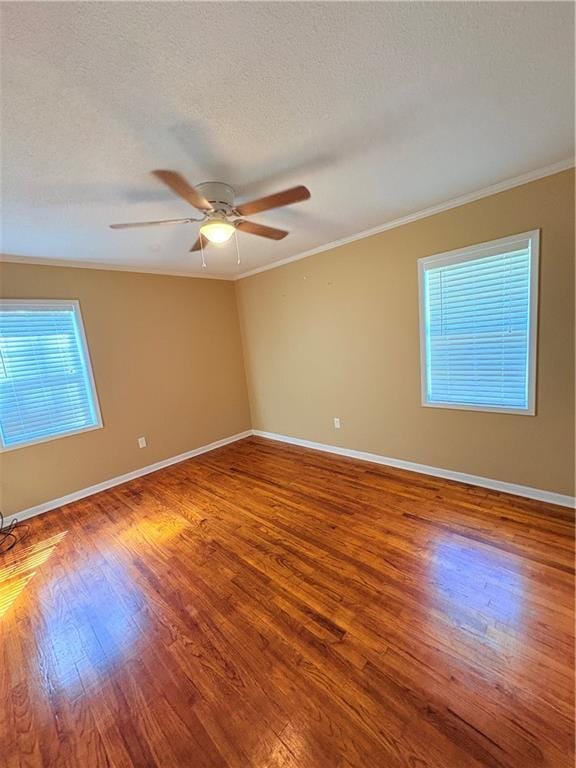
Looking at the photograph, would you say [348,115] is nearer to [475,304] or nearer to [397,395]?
[475,304]

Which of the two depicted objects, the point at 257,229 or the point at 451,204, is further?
the point at 451,204

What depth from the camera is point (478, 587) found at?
1.78 meters

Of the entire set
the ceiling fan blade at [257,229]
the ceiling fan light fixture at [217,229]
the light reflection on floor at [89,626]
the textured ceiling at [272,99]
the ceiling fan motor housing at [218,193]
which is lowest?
the light reflection on floor at [89,626]

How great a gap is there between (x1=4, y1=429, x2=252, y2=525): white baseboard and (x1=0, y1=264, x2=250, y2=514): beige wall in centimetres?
6

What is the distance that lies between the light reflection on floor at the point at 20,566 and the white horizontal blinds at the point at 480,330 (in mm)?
3571

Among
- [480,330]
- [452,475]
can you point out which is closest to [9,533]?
[452,475]

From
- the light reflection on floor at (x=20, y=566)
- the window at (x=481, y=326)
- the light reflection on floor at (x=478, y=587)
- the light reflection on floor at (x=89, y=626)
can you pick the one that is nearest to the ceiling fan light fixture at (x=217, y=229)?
the window at (x=481, y=326)

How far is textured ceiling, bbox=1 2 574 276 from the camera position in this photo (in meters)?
1.02

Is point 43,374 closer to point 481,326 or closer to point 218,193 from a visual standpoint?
point 218,193

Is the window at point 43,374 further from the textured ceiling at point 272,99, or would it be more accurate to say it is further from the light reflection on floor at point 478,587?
the light reflection on floor at point 478,587

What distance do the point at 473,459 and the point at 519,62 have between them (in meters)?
2.65

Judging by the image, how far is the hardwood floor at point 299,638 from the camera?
1168 mm

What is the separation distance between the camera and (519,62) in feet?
4.13

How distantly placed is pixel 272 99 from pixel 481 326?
227 cm
